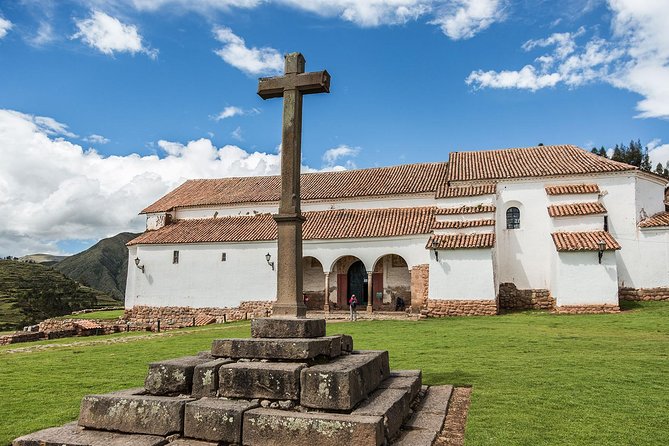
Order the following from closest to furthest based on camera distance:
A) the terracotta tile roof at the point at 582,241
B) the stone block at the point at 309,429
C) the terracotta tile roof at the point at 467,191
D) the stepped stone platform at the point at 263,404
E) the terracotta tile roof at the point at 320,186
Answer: the stone block at the point at 309,429, the stepped stone platform at the point at 263,404, the terracotta tile roof at the point at 582,241, the terracotta tile roof at the point at 467,191, the terracotta tile roof at the point at 320,186

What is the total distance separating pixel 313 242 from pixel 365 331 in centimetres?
1014

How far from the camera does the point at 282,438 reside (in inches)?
171

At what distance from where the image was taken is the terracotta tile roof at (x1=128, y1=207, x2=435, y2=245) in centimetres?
2395

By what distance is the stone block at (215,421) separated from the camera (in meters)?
4.52

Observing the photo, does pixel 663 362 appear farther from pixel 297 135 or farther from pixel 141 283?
pixel 141 283

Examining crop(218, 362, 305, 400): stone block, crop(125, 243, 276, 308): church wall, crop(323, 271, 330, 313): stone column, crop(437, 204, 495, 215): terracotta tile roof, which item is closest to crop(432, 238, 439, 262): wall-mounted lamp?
crop(437, 204, 495, 215): terracotta tile roof

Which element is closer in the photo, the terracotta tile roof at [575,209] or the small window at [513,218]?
the terracotta tile roof at [575,209]

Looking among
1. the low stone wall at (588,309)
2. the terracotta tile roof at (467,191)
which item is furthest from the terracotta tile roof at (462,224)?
the low stone wall at (588,309)

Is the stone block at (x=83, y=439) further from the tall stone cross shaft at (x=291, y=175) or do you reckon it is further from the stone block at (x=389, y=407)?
the tall stone cross shaft at (x=291, y=175)

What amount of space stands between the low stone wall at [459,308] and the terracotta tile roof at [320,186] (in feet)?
24.0

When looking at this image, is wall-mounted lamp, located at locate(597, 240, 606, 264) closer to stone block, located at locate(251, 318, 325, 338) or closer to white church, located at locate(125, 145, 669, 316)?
white church, located at locate(125, 145, 669, 316)

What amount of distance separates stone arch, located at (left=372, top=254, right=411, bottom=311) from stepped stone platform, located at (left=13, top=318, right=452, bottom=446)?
1907 centimetres

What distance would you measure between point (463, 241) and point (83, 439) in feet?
58.0

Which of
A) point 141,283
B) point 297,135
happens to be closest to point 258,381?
point 297,135
